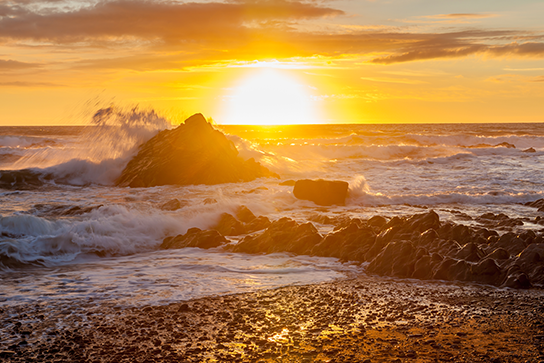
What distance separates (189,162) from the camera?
18.6 metres

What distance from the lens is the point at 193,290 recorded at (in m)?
6.41

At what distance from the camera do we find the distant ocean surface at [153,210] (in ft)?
22.5

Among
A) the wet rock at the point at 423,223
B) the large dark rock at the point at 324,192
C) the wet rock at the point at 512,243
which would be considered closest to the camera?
the wet rock at the point at 512,243

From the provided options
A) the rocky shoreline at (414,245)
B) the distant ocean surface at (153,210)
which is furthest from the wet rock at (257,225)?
the distant ocean surface at (153,210)

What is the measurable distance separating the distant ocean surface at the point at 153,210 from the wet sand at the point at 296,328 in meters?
0.63

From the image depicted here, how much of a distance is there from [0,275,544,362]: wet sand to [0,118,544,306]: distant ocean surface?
63 cm

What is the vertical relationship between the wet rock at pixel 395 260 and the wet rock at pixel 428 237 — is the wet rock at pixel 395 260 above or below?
below

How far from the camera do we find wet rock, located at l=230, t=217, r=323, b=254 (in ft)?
28.8

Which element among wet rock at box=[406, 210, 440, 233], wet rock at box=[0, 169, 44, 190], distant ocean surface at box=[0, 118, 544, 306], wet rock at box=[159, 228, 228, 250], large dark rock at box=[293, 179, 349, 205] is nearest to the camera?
distant ocean surface at box=[0, 118, 544, 306]

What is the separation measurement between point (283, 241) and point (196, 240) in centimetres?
182

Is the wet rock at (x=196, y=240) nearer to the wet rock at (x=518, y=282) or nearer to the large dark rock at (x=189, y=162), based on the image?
the wet rock at (x=518, y=282)

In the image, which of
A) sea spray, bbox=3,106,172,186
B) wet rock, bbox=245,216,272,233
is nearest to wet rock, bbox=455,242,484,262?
wet rock, bbox=245,216,272,233

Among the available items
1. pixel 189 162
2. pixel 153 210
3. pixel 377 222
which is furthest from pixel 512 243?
pixel 189 162

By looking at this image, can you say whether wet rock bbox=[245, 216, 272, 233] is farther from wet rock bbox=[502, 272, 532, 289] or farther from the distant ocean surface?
wet rock bbox=[502, 272, 532, 289]
